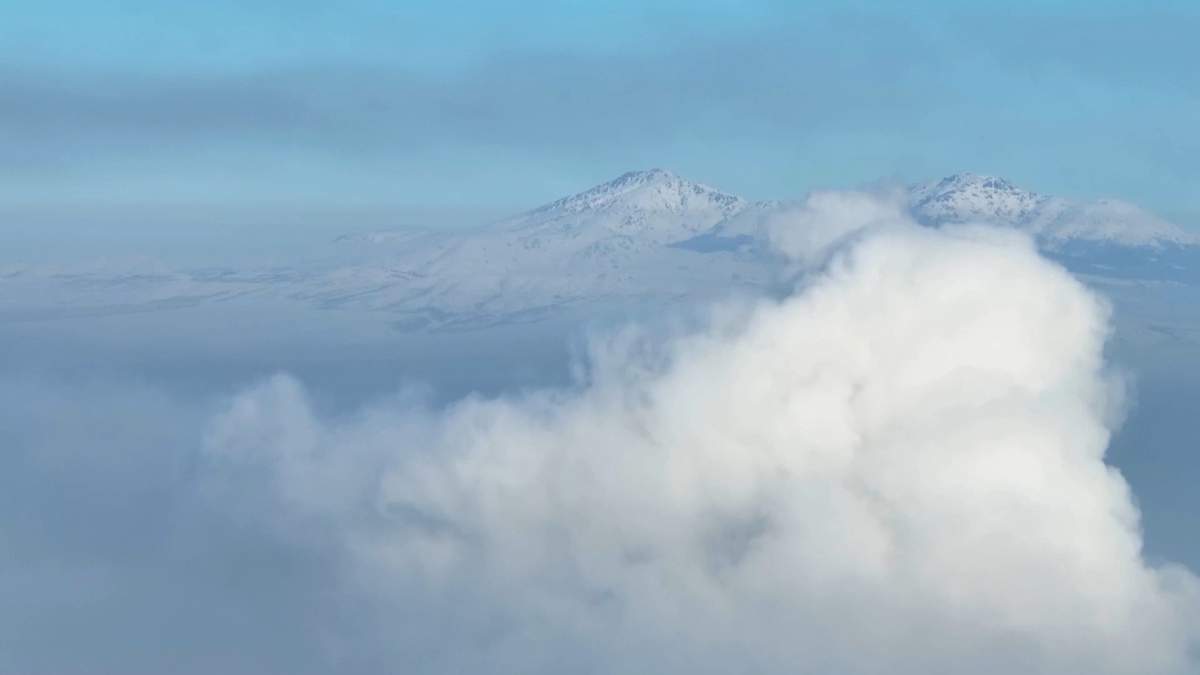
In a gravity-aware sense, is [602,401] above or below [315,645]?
above

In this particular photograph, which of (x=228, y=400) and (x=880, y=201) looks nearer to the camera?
(x=880, y=201)

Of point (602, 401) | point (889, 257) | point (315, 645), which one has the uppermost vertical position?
point (889, 257)

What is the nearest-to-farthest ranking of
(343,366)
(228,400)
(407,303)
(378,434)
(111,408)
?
(378,434)
(228,400)
(111,408)
(343,366)
(407,303)

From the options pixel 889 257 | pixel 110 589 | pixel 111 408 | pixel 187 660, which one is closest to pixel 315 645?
pixel 187 660

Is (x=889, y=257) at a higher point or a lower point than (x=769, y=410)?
higher

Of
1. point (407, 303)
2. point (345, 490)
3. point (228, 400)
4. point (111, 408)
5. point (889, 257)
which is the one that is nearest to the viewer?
point (889, 257)

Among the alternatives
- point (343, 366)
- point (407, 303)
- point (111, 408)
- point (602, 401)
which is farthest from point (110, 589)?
point (407, 303)

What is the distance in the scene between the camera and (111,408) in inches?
5231

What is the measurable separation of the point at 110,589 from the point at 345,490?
44.3 ft

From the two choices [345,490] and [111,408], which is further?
[111,408]

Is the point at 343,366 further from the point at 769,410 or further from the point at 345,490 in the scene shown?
the point at 769,410

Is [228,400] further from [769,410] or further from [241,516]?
[769,410]

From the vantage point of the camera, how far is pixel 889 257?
62.0 m

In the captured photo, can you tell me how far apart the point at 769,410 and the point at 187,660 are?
28.1 m
